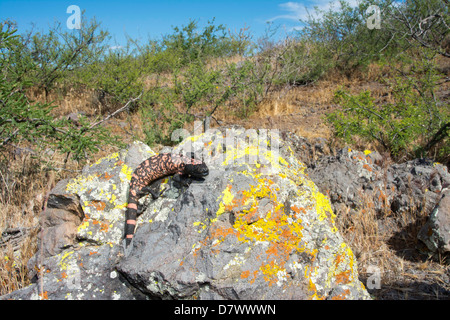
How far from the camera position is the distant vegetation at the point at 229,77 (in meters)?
4.16

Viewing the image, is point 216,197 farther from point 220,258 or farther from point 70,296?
point 70,296

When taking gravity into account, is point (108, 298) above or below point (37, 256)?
below

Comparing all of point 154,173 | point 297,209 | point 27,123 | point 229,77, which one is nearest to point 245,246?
point 297,209

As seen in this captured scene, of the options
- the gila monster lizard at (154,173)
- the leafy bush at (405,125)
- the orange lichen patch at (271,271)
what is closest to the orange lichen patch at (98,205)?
the gila monster lizard at (154,173)

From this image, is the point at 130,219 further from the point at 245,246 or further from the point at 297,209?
the point at 297,209

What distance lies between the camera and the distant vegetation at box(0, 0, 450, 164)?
416 centimetres

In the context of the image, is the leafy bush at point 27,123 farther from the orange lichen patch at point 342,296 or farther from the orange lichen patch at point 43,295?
the orange lichen patch at point 342,296

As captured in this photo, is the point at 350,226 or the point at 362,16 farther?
the point at 362,16

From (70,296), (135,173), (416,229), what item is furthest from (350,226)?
(70,296)

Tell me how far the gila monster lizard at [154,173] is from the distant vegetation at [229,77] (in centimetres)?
149

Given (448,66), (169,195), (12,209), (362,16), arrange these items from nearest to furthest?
1. (169,195)
2. (12,209)
3. (448,66)
4. (362,16)

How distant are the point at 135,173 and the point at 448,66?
10.6 m

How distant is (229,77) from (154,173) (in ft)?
23.5

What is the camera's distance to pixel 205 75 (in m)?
6.12
